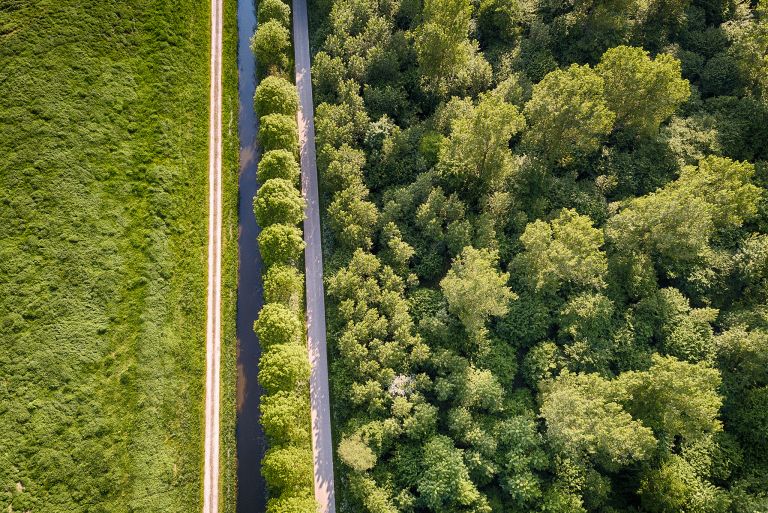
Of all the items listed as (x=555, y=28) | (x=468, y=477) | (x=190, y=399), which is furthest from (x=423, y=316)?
(x=555, y=28)

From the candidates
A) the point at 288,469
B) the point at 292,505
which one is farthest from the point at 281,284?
the point at 292,505

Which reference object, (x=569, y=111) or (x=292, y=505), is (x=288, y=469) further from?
(x=569, y=111)

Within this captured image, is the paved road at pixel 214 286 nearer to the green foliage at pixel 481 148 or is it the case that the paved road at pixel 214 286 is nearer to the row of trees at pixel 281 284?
the row of trees at pixel 281 284

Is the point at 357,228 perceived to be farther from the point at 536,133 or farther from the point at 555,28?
the point at 555,28

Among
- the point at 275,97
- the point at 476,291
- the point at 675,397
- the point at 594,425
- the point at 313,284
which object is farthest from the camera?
the point at 275,97

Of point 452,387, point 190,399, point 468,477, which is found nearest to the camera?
point 468,477
